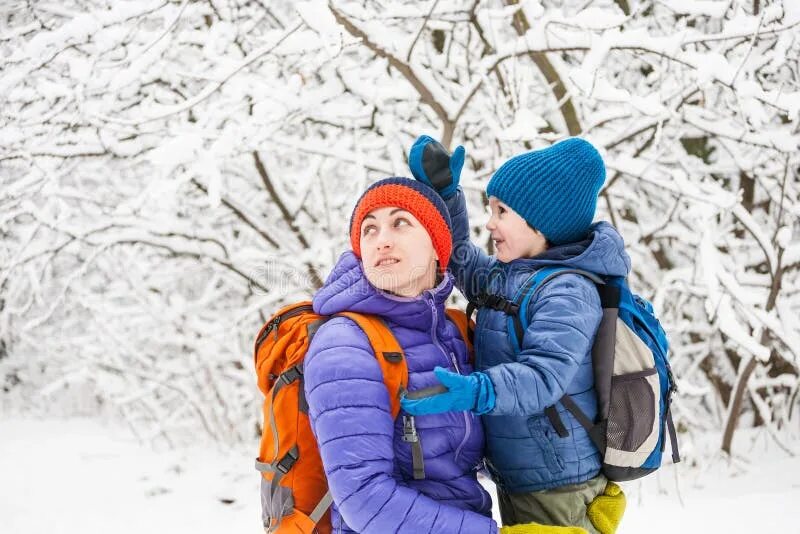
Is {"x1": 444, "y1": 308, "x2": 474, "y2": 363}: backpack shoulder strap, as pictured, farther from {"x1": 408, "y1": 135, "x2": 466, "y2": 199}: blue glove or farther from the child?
{"x1": 408, "y1": 135, "x2": 466, "y2": 199}: blue glove

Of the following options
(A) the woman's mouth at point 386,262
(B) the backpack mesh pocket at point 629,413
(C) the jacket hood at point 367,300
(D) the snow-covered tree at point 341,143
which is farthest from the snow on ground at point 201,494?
(A) the woman's mouth at point 386,262

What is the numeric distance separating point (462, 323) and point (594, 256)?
0.44 m

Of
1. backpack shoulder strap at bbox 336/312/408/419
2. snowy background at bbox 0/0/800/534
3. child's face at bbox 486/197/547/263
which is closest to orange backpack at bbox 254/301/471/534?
backpack shoulder strap at bbox 336/312/408/419

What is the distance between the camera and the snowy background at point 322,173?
114 inches

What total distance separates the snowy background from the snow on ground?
2 centimetres

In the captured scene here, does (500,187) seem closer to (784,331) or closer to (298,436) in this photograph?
(298,436)

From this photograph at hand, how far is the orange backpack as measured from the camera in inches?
54.9

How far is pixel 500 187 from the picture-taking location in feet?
5.69

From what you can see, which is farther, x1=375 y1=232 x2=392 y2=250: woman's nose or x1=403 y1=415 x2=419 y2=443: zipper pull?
x1=375 y1=232 x2=392 y2=250: woman's nose

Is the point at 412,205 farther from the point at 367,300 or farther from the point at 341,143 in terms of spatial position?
the point at 341,143

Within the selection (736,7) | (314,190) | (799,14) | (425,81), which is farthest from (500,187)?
(314,190)

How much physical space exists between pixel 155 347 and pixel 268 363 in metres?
6.37

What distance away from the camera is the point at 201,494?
4617 mm

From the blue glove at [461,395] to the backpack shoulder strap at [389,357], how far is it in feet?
0.32
